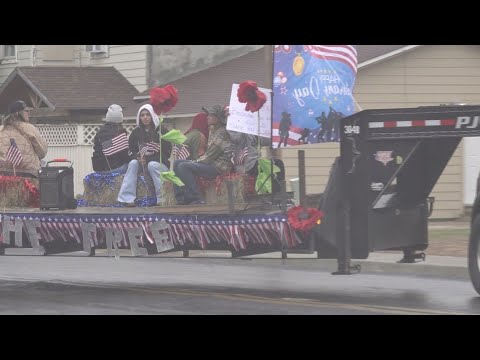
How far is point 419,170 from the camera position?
12297 mm

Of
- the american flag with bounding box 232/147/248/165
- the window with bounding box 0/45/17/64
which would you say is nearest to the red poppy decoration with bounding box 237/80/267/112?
the american flag with bounding box 232/147/248/165

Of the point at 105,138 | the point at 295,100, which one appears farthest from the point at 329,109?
the point at 105,138

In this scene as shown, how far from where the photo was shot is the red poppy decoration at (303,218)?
11.8 m

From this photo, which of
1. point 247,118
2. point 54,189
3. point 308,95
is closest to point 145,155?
point 54,189

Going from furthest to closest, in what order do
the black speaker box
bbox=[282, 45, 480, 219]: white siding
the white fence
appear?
the white fence
bbox=[282, 45, 480, 219]: white siding
the black speaker box

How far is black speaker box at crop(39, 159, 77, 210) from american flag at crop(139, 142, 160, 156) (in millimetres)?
993

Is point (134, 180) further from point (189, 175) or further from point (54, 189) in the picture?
point (54, 189)

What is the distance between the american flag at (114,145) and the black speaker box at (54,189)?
796 mm

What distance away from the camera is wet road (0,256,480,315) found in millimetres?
11211

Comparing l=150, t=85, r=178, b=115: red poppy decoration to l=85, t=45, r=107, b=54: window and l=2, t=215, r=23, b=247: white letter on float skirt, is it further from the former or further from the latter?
l=85, t=45, r=107, b=54: window

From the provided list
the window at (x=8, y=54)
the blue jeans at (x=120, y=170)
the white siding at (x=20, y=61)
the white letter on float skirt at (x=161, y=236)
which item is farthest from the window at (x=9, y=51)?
the white letter on float skirt at (x=161, y=236)

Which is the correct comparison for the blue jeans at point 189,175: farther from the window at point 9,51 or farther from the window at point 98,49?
the window at point 9,51
